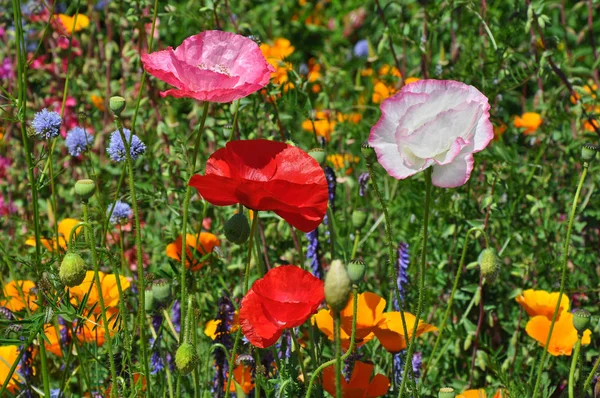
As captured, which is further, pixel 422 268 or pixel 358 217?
pixel 358 217

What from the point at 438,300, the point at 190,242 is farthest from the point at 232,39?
the point at 438,300

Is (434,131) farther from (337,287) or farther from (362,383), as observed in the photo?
(362,383)

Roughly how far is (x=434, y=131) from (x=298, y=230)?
2.33ft

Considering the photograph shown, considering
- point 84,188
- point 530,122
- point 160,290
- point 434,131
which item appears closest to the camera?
point 434,131

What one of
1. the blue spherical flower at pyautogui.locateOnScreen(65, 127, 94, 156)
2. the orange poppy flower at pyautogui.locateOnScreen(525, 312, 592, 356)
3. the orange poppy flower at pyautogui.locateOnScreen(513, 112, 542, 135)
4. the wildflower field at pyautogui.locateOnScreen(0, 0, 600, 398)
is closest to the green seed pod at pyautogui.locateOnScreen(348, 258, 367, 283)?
the wildflower field at pyautogui.locateOnScreen(0, 0, 600, 398)

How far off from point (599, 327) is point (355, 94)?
5.18 feet

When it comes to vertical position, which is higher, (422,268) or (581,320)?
(422,268)

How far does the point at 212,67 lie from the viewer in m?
1.33

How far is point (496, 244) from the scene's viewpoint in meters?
2.28

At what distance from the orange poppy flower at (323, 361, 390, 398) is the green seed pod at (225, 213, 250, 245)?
1.00ft

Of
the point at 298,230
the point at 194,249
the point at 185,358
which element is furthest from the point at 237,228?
the point at 298,230

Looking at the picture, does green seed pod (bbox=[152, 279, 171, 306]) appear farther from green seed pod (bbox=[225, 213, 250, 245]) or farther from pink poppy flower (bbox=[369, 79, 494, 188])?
pink poppy flower (bbox=[369, 79, 494, 188])

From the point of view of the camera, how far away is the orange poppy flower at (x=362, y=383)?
1.42m

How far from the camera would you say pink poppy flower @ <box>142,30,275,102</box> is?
121 cm
